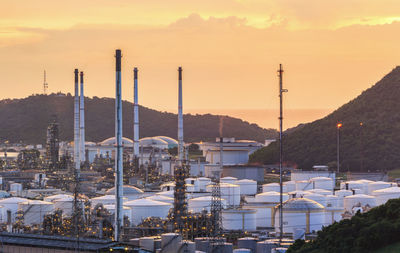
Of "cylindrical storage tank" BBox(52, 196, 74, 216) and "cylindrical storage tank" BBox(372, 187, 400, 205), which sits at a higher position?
"cylindrical storage tank" BBox(372, 187, 400, 205)

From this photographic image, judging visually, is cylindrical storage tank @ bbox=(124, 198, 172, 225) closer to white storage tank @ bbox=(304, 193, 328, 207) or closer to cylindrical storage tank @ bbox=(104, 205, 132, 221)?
cylindrical storage tank @ bbox=(104, 205, 132, 221)

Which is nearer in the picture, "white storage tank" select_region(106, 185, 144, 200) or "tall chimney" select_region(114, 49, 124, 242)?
"tall chimney" select_region(114, 49, 124, 242)

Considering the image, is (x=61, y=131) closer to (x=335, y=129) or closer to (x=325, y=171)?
(x=335, y=129)

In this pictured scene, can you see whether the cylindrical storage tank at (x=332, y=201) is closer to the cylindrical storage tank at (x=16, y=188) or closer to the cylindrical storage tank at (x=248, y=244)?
the cylindrical storage tank at (x=248, y=244)

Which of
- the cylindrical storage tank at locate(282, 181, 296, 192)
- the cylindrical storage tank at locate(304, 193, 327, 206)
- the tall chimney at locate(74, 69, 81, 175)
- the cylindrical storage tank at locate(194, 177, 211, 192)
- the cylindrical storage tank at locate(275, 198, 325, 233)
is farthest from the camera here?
the tall chimney at locate(74, 69, 81, 175)

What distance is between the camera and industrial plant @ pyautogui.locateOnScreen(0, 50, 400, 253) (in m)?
36.2

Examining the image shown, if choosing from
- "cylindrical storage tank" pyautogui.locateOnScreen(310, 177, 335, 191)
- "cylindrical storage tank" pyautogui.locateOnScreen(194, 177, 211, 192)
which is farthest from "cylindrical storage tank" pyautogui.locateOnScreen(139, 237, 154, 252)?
"cylindrical storage tank" pyautogui.locateOnScreen(310, 177, 335, 191)

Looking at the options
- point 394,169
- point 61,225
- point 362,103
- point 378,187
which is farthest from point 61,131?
point 61,225

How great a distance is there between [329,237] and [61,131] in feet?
525

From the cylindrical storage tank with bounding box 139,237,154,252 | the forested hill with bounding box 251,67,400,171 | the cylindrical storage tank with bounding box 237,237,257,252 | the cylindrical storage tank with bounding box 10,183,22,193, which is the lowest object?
the cylindrical storage tank with bounding box 237,237,257,252

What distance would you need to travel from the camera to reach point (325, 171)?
3209 inches

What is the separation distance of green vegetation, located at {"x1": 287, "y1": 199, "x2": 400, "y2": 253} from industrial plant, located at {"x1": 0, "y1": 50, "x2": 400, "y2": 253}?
4981mm

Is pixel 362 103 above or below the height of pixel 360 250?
above

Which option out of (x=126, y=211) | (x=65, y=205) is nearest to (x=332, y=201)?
(x=126, y=211)
